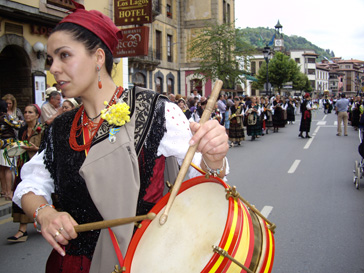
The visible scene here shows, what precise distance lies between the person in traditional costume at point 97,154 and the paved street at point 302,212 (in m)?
3.01

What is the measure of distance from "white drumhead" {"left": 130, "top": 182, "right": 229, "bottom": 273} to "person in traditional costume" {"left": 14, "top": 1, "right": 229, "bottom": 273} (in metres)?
0.09

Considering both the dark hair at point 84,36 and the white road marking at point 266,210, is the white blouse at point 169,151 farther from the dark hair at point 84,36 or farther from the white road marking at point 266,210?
the white road marking at point 266,210

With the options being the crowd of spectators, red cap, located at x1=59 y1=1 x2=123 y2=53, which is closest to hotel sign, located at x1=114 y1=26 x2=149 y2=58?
the crowd of spectators

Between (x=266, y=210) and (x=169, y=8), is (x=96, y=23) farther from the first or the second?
(x=169, y=8)

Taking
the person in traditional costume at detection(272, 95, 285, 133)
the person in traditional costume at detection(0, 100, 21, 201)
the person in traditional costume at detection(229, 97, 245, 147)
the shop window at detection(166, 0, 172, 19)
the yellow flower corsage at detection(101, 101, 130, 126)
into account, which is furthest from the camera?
the shop window at detection(166, 0, 172, 19)

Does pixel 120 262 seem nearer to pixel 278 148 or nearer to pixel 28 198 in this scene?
pixel 28 198

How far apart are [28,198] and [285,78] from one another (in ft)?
210

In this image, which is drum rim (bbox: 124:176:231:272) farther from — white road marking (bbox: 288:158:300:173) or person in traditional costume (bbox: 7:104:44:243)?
white road marking (bbox: 288:158:300:173)

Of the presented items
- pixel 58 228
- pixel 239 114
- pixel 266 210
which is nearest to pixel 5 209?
pixel 266 210

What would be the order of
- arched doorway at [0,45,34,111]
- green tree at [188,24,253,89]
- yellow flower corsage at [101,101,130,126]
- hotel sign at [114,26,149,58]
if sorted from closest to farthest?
yellow flower corsage at [101,101,130,126] < hotel sign at [114,26,149,58] < arched doorway at [0,45,34,111] < green tree at [188,24,253,89]

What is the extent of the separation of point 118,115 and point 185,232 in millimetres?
527

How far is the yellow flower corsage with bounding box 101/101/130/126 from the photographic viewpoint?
1534 mm

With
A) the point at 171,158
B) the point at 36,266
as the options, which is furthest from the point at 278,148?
the point at 171,158

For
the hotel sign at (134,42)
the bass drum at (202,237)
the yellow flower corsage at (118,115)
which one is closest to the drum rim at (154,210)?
the bass drum at (202,237)
